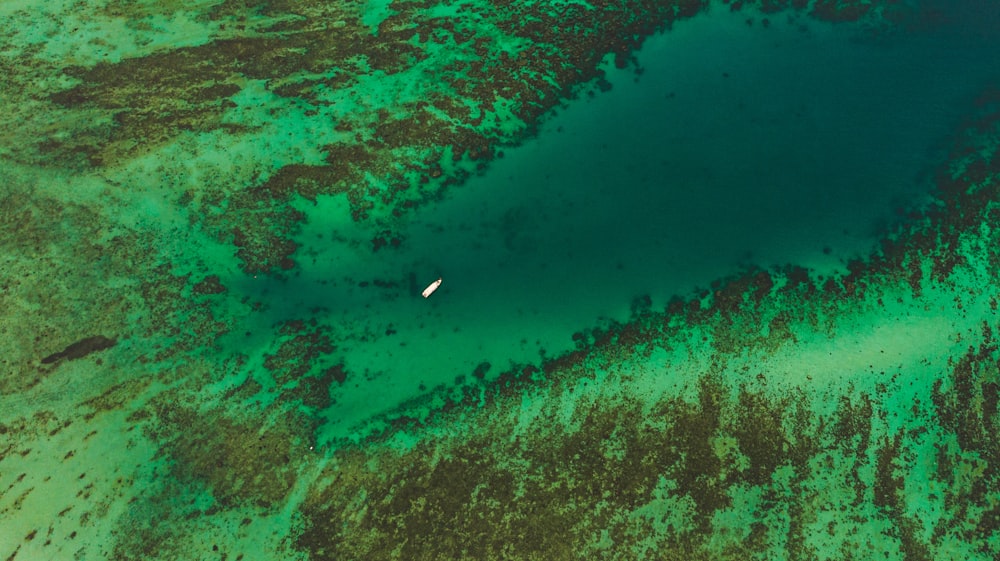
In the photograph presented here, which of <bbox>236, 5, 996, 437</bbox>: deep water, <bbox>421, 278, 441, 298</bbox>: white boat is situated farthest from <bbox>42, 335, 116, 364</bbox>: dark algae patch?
<bbox>421, 278, 441, 298</bbox>: white boat

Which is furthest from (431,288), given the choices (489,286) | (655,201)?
(655,201)

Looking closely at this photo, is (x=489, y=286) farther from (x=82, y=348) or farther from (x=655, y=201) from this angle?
(x=82, y=348)

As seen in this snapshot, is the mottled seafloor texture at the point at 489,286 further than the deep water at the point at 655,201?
No

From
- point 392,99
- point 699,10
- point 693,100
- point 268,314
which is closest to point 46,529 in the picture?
point 268,314

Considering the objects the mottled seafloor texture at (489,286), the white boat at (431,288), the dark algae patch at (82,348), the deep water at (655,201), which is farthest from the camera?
the white boat at (431,288)

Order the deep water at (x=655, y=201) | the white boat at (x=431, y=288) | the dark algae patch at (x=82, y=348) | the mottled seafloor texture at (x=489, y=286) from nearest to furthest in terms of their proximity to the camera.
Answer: the mottled seafloor texture at (x=489, y=286) → the dark algae patch at (x=82, y=348) → the deep water at (x=655, y=201) → the white boat at (x=431, y=288)

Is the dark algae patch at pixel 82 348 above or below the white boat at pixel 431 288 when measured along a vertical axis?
below

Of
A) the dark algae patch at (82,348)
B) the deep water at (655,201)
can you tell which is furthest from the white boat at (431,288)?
the dark algae patch at (82,348)

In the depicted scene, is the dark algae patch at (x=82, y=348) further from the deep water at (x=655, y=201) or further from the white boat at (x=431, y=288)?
the white boat at (x=431, y=288)

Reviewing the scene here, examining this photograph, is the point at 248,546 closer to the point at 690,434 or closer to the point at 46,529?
the point at 46,529
